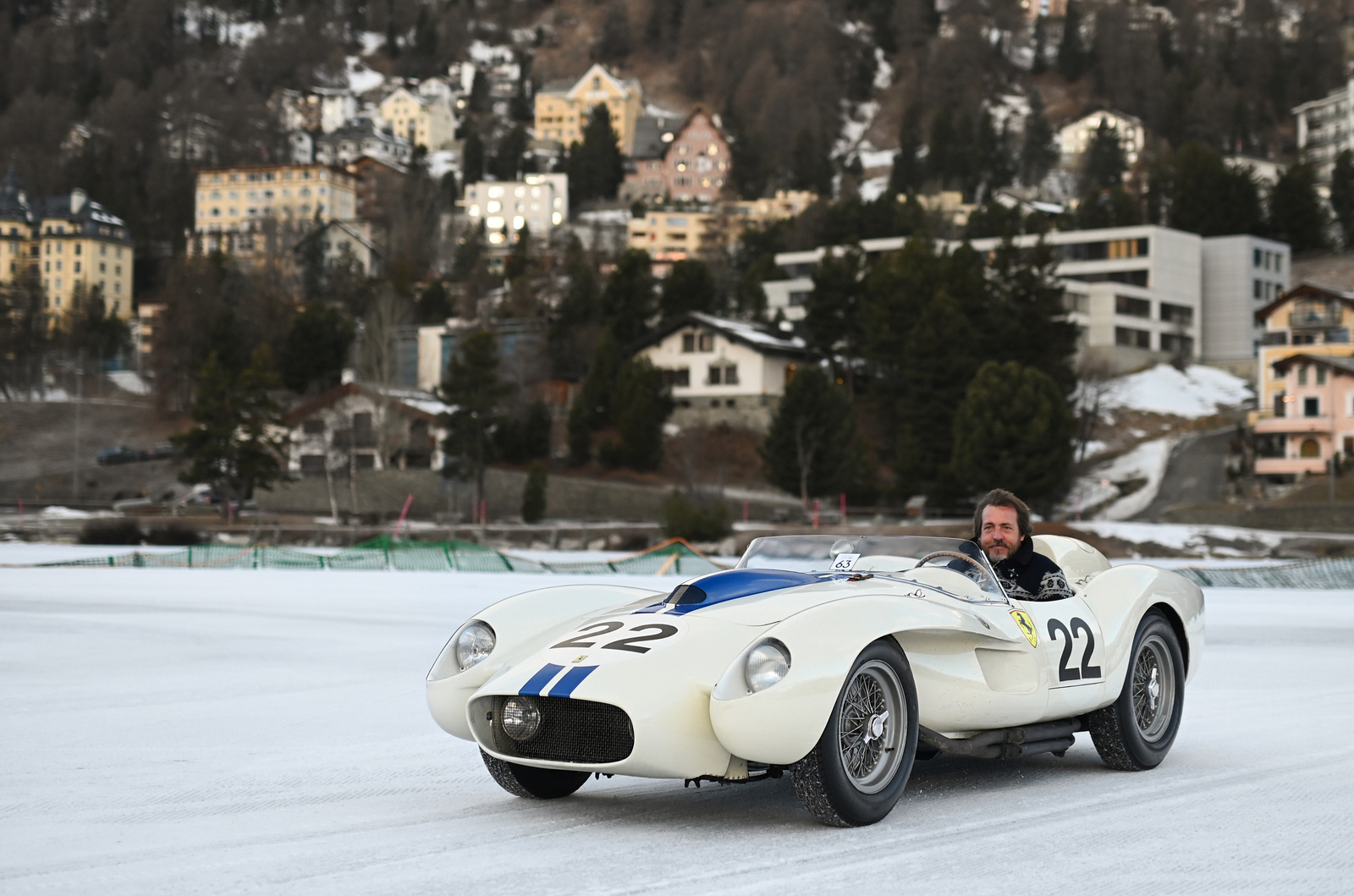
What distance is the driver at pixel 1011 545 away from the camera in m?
8.30

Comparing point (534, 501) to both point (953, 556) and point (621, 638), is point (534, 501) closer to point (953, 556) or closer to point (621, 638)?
point (953, 556)

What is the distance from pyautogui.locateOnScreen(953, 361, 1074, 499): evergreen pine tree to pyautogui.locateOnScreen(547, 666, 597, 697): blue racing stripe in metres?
55.4

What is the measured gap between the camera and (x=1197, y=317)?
10812 centimetres

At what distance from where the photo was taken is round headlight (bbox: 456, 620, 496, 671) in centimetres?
724

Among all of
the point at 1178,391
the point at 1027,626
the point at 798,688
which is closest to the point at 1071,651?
the point at 1027,626

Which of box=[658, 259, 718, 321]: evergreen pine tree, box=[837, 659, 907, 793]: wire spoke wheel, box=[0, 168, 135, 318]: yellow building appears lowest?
box=[837, 659, 907, 793]: wire spoke wheel

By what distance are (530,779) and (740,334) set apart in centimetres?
8043

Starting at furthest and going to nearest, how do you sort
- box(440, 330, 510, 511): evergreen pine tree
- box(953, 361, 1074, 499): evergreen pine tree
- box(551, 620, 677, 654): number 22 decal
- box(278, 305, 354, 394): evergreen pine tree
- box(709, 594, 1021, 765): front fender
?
1. box(278, 305, 354, 394): evergreen pine tree
2. box(440, 330, 510, 511): evergreen pine tree
3. box(953, 361, 1074, 499): evergreen pine tree
4. box(551, 620, 677, 654): number 22 decal
5. box(709, 594, 1021, 765): front fender

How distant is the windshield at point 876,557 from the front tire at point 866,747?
0.93m

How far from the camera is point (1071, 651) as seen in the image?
766cm

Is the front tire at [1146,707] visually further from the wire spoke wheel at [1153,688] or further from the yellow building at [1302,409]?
the yellow building at [1302,409]

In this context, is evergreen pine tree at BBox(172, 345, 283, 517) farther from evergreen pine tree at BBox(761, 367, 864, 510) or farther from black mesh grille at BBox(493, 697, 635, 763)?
black mesh grille at BBox(493, 697, 635, 763)

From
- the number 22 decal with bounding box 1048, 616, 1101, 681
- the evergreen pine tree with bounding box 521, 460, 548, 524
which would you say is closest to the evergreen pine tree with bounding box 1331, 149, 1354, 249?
the evergreen pine tree with bounding box 521, 460, 548, 524

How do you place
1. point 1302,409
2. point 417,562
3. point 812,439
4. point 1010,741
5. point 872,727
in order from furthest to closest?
point 1302,409, point 812,439, point 417,562, point 1010,741, point 872,727
